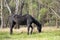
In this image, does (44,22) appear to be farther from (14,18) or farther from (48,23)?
(14,18)

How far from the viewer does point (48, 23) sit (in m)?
27.5

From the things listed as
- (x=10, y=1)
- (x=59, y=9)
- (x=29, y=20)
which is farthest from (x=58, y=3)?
(x=10, y=1)

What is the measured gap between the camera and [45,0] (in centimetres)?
1611

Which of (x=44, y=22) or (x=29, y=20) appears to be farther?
(x=44, y=22)

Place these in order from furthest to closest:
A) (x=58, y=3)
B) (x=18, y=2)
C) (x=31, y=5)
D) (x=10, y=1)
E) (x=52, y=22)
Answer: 1. (x=52, y=22)
2. (x=10, y=1)
3. (x=31, y=5)
4. (x=18, y=2)
5. (x=58, y=3)

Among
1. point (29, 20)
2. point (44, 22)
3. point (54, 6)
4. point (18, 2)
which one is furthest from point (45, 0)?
point (44, 22)

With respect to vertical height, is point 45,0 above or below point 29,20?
above

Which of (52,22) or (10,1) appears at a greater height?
(10,1)

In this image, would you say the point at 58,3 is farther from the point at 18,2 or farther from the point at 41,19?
the point at 41,19

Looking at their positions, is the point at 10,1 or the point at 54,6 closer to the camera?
the point at 54,6

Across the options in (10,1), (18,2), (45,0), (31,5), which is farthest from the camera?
(10,1)

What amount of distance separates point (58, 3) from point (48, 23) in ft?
→ 41.6

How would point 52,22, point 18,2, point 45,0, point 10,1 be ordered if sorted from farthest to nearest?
1. point 52,22
2. point 10,1
3. point 18,2
4. point 45,0

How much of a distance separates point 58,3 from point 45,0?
1.49 meters
